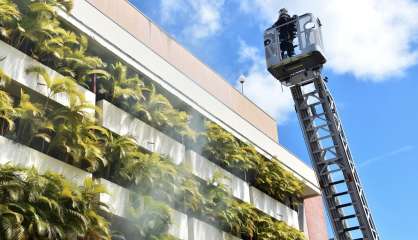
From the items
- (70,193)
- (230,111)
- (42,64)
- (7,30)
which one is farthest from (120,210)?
(230,111)

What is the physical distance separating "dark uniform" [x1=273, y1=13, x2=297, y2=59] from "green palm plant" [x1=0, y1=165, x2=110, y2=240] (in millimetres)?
11048

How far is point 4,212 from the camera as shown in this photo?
13562 mm

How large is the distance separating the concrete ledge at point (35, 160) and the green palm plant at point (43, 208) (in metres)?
0.65

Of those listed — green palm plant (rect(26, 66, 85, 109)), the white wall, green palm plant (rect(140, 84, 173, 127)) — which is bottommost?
green palm plant (rect(26, 66, 85, 109))

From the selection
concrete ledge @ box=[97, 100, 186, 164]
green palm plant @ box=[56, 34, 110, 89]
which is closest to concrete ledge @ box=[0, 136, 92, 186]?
concrete ledge @ box=[97, 100, 186, 164]

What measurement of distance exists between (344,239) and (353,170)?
2.63m

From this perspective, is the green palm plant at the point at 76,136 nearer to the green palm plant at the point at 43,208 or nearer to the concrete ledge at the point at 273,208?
the green palm plant at the point at 43,208

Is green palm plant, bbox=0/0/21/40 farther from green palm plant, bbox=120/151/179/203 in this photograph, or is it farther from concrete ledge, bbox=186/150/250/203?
concrete ledge, bbox=186/150/250/203

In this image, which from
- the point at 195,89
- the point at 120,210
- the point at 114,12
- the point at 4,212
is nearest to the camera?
the point at 4,212

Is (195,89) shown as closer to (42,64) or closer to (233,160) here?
(233,160)

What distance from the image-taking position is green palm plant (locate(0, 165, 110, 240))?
540 inches

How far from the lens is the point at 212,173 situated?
23.1 metres

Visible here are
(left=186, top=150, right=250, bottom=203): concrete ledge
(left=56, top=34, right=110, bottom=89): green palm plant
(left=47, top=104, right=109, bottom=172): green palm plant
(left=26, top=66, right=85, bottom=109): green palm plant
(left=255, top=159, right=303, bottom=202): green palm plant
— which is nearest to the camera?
(left=26, top=66, right=85, bottom=109): green palm plant

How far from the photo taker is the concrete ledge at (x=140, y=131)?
18875mm
